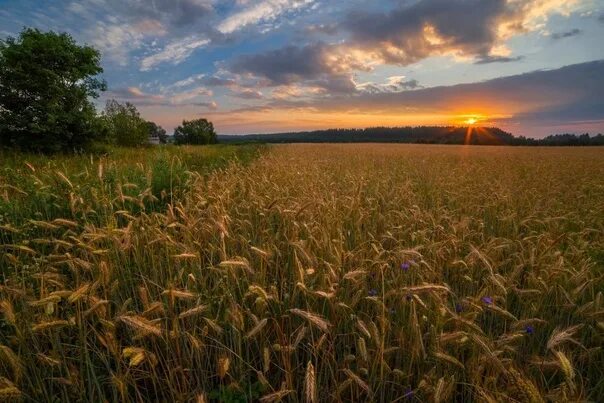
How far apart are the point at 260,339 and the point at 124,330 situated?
1092 millimetres

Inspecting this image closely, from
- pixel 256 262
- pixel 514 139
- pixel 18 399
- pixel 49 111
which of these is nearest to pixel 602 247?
pixel 256 262

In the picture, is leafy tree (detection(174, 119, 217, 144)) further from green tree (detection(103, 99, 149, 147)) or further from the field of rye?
the field of rye

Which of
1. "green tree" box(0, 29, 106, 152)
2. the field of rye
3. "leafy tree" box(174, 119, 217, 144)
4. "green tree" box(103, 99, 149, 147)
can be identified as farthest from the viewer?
"leafy tree" box(174, 119, 217, 144)

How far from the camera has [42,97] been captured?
1591cm

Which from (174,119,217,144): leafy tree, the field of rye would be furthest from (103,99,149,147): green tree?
(174,119,217,144): leafy tree

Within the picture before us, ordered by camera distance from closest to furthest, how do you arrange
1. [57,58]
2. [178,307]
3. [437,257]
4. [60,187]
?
[178,307] → [437,257] → [60,187] → [57,58]

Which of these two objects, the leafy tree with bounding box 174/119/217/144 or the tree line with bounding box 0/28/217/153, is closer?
the tree line with bounding box 0/28/217/153

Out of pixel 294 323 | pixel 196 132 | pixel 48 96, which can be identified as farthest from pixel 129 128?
pixel 196 132

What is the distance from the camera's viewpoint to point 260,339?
2.34 meters

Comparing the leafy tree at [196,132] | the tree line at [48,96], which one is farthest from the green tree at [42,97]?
the leafy tree at [196,132]

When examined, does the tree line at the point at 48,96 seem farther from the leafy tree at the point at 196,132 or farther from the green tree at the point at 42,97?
the leafy tree at the point at 196,132

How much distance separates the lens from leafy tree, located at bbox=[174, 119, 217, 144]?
10156 cm

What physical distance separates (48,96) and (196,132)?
3505 inches

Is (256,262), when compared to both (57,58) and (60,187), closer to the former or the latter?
(60,187)
